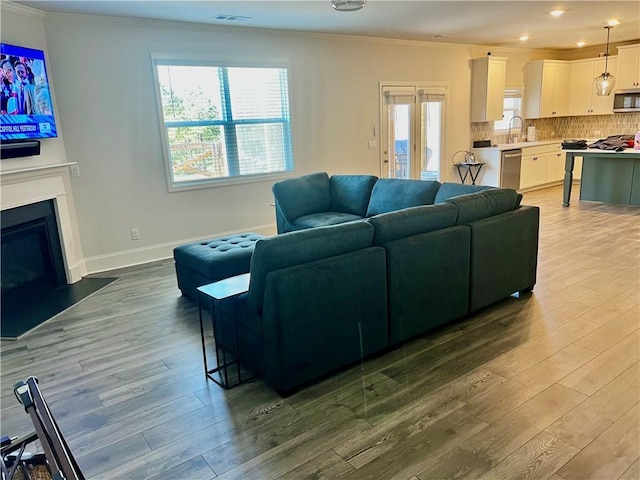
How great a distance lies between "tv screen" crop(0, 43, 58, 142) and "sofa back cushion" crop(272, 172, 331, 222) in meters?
2.27

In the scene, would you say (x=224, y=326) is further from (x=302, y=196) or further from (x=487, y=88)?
(x=487, y=88)

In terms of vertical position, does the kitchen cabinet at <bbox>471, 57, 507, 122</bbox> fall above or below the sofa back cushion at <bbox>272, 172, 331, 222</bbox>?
above

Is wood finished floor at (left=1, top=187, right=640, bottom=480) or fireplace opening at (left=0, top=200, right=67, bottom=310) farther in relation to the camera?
fireplace opening at (left=0, top=200, right=67, bottom=310)

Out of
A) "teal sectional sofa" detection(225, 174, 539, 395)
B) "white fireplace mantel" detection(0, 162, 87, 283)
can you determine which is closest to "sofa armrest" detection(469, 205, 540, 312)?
"teal sectional sofa" detection(225, 174, 539, 395)

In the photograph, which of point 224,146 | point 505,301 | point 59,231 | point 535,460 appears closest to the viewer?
point 535,460

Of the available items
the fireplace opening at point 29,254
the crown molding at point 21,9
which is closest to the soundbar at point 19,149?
the fireplace opening at point 29,254

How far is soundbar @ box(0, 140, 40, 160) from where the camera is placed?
3.86 meters

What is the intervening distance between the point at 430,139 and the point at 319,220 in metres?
3.98

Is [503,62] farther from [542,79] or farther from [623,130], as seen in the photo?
[623,130]

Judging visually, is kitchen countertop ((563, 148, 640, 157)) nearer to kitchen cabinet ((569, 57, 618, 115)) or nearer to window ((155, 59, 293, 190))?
kitchen cabinet ((569, 57, 618, 115))

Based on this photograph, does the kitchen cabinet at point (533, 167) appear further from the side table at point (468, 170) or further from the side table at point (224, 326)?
the side table at point (224, 326)

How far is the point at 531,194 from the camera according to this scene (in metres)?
8.71

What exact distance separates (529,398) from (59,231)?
436 cm

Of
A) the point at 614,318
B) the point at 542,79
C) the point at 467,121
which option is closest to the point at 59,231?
the point at 614,318
